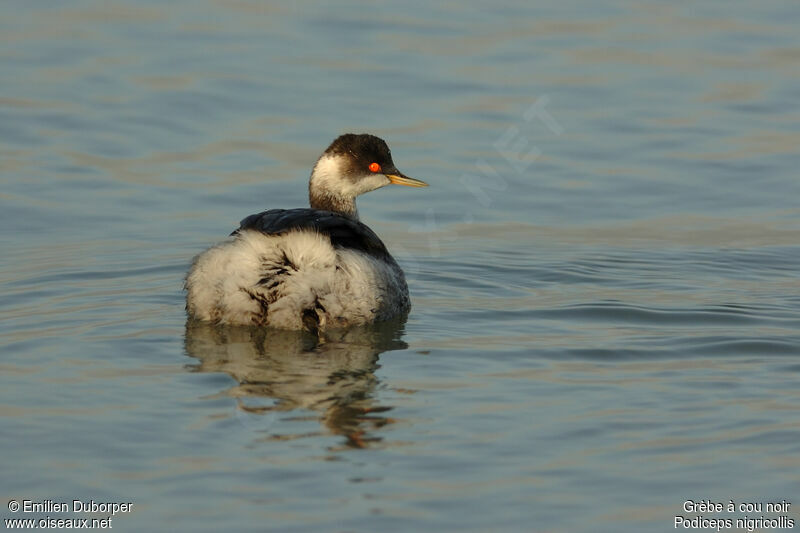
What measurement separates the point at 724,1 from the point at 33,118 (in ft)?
31.0

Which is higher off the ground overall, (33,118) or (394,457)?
(33,118)

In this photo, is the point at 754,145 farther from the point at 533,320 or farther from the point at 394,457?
the point at 394,457

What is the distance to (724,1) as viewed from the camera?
19.2 m

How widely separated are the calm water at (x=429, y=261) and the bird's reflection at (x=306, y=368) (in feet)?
0.08

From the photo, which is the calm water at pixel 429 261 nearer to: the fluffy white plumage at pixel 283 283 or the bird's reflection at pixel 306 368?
the bird's reflection at pixel 306 368

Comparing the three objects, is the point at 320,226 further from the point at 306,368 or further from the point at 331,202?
the point at 331,202

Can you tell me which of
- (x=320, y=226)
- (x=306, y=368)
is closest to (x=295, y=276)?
(x=320, y=226)

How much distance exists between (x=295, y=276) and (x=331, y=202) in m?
2.03

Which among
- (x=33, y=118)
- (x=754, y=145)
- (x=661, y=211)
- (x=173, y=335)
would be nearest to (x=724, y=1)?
(x=754, y=145)

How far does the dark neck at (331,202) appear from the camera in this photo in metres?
10.6

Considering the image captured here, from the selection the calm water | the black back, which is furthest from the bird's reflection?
the black back

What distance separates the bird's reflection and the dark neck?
1.46 m

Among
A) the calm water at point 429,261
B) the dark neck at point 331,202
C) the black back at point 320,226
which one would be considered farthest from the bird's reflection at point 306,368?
the dark neck at point 331,202

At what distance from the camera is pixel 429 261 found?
1137cm
